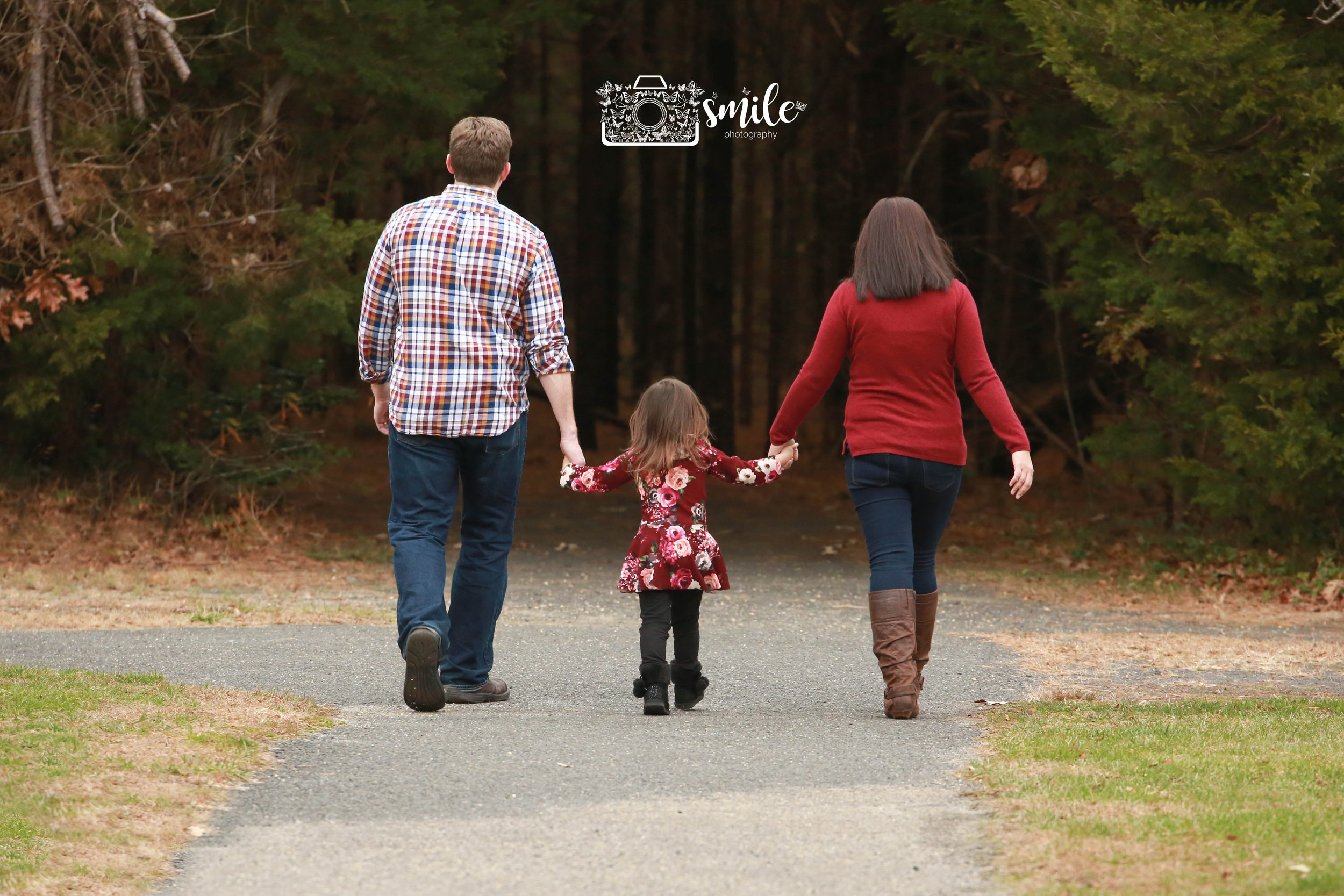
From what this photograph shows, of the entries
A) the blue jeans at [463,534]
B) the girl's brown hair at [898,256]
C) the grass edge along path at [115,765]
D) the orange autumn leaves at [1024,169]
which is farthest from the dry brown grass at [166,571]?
the orange autumn leaves at [1024,169]

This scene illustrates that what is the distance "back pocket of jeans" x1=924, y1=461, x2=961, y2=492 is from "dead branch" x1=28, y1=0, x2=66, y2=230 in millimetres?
8010

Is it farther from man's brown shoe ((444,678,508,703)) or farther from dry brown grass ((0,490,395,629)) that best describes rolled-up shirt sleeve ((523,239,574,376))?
dry brown grass ((0,490,395,629))

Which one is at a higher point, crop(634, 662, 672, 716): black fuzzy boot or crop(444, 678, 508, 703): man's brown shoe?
crop(634, 662, 672, 716): black fuzzy boot

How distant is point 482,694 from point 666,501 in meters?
1.12

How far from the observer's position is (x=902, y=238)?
5.95 m

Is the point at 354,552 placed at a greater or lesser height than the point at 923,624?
lesser

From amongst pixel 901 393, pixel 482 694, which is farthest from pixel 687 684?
pixel 901 393

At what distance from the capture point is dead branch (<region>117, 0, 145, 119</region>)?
11.6 m

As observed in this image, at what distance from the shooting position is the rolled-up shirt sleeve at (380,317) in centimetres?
603

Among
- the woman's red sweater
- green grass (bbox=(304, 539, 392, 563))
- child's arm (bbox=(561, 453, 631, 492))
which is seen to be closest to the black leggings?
child's arm (bbox=(561, 453, 631, 492))

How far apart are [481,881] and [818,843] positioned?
922 mm

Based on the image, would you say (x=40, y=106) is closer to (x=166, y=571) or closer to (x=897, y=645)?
(x=166, y=571)

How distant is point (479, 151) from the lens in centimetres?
599

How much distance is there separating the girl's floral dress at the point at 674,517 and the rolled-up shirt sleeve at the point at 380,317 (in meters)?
0.83
